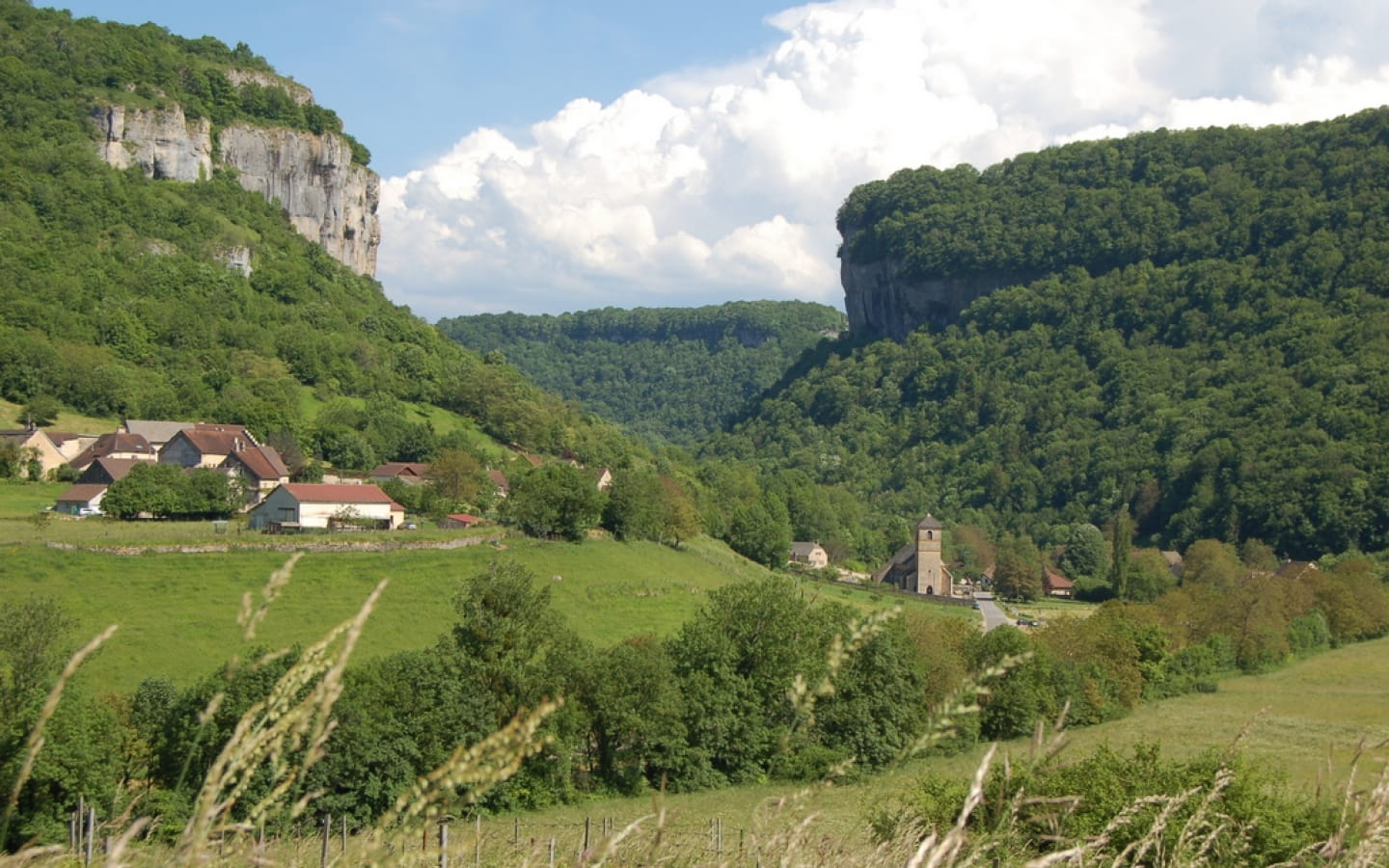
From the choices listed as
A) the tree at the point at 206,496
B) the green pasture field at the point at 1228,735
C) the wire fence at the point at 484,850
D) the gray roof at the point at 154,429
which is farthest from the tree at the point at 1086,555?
the wire fence at the point at 484,850

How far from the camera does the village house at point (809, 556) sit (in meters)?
92.2

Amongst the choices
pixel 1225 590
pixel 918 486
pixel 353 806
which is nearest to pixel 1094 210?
pixel 918 486

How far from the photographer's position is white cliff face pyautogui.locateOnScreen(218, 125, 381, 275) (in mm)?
127000

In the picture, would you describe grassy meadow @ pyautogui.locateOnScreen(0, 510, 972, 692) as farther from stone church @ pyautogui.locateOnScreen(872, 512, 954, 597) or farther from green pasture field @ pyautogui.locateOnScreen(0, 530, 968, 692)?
stone church @ pyautogui.locateOnScreen(872, 512, 954, 597)

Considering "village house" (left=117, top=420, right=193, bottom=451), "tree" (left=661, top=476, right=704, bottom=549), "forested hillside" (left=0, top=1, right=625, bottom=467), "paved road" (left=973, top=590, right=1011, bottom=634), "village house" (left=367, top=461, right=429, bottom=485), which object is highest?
"forested hillside" (left=0, top=1, right=625, bottom=467)

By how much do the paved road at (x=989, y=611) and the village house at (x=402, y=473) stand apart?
34726mm

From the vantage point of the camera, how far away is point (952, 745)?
37688 mm

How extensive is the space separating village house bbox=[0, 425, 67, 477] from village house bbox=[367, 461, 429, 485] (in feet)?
56.8

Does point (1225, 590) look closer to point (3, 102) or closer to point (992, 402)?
point (992, 402)

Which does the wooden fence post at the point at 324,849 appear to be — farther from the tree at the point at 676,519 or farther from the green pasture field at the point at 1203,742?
the tree at the point at 676,519

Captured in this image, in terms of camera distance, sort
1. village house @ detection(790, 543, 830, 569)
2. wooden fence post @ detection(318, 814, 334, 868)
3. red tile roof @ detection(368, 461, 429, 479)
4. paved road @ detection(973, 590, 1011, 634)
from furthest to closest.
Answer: village house @ detection(790, 543, 830, 569) < red tile roof @ detection(368, 461, 429, 479) < paved road @ detection(973, 590, 1011, 634) < wooden fence post @ detection(318, 814, 334, 868)

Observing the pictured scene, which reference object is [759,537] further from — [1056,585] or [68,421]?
[68,421]

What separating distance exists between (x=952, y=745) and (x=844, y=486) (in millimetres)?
110130

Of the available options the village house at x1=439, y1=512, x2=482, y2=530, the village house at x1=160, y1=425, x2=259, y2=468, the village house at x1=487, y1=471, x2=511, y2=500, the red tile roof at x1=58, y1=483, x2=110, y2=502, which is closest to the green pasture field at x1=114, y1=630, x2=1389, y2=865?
the village house at x1=439, y1=512, x2=482, y2=530
